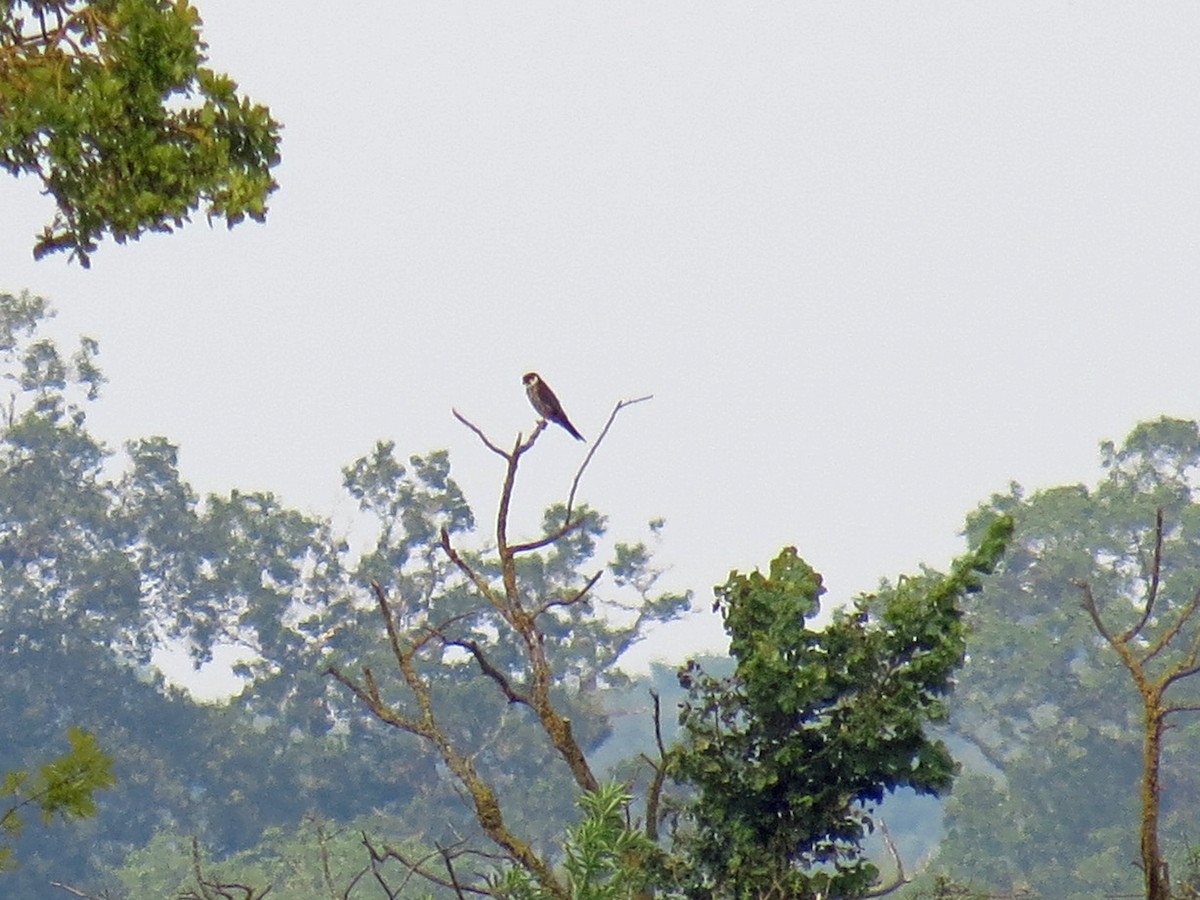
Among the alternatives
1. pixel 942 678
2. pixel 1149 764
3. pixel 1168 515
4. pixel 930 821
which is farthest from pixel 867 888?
pixel 930 821

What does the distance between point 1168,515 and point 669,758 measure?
3280 centimetres

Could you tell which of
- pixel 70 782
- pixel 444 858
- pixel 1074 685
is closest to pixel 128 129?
pixel 70 782

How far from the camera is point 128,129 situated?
14.2ft

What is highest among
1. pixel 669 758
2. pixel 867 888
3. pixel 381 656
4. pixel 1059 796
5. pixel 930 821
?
pixel 930 821

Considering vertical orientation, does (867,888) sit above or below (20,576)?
below

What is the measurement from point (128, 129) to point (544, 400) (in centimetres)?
653

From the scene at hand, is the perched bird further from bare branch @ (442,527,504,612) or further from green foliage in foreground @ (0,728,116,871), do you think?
green foliage in foreground @ (0,728,116,871)

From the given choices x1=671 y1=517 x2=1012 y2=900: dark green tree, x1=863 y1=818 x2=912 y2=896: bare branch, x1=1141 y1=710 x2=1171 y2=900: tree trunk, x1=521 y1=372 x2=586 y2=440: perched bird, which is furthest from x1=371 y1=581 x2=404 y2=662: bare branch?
x1=521 y1=372 x2=586 y2=440: perched bird

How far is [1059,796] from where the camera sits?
115 feet

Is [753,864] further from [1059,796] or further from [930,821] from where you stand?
[930,821]

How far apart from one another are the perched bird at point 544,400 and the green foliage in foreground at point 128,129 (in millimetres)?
6014

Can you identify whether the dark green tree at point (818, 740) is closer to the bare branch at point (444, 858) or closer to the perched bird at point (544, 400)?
the bare branch at point (444, 858)

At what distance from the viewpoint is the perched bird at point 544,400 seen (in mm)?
10672

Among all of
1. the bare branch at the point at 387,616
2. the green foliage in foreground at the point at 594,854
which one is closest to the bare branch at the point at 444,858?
the green foliage in foreground at the point at 594,854
